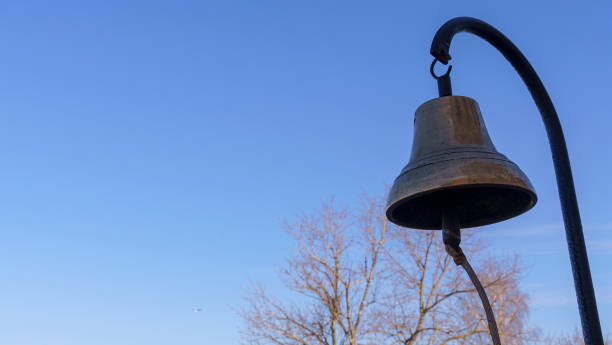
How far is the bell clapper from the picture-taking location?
1.96 meters

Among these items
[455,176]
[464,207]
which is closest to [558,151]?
[464,207]

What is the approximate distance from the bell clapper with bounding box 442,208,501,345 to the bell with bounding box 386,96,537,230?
155 millimetres

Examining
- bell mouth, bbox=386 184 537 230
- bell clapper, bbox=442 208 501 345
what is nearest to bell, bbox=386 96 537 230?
bell mouth, bbox=386 184 537 230

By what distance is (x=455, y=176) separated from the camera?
2.16 metres

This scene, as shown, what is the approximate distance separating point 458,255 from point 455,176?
0.96 feet

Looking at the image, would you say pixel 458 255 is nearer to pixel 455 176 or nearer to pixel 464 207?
pixel 455 176

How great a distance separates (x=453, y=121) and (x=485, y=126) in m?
0.19

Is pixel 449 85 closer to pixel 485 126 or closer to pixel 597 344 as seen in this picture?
pixel 485 126

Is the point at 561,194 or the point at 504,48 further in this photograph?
the point at 504,48

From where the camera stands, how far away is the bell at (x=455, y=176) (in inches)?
86.7

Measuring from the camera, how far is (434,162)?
228 centimetres

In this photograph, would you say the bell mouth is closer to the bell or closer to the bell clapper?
the bell

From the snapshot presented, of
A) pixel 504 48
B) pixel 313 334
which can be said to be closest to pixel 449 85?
pixel 504 48

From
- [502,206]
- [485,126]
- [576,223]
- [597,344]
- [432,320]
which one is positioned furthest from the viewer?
[432,320]
